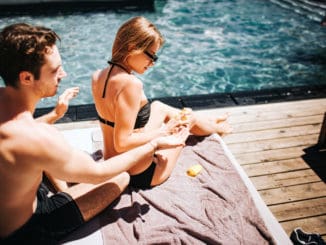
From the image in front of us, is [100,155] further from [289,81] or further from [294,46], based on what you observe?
[294,46]

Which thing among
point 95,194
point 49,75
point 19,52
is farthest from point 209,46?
point 19,52

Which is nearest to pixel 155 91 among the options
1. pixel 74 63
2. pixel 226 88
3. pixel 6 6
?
pixel 226 88

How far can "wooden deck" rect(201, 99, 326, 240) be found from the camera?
296 centimetres

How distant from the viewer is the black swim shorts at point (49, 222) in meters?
1.92

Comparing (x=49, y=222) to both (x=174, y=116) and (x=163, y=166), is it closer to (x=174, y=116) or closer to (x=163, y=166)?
(x=163, y=166)

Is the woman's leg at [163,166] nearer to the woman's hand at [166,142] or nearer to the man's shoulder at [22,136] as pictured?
the woman's hand at [166,142]

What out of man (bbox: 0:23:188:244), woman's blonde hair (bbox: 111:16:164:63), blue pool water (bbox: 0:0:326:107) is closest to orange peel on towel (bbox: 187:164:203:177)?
man (bbox: 0:23:188:244)

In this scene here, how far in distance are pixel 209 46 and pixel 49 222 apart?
7702 mm

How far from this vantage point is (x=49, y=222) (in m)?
2.11

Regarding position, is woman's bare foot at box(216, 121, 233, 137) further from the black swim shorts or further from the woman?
the black swim shorts

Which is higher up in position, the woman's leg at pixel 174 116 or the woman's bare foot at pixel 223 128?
the woman's leg at pixel 174 116

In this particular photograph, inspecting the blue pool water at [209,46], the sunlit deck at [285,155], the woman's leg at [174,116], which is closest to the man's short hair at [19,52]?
the woman's leg at [174,116]

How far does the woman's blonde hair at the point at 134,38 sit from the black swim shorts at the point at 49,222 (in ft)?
3.95

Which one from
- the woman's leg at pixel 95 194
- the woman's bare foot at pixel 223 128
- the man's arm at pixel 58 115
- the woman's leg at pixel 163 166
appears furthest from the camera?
the woman's bare foot at pixel 223 128
